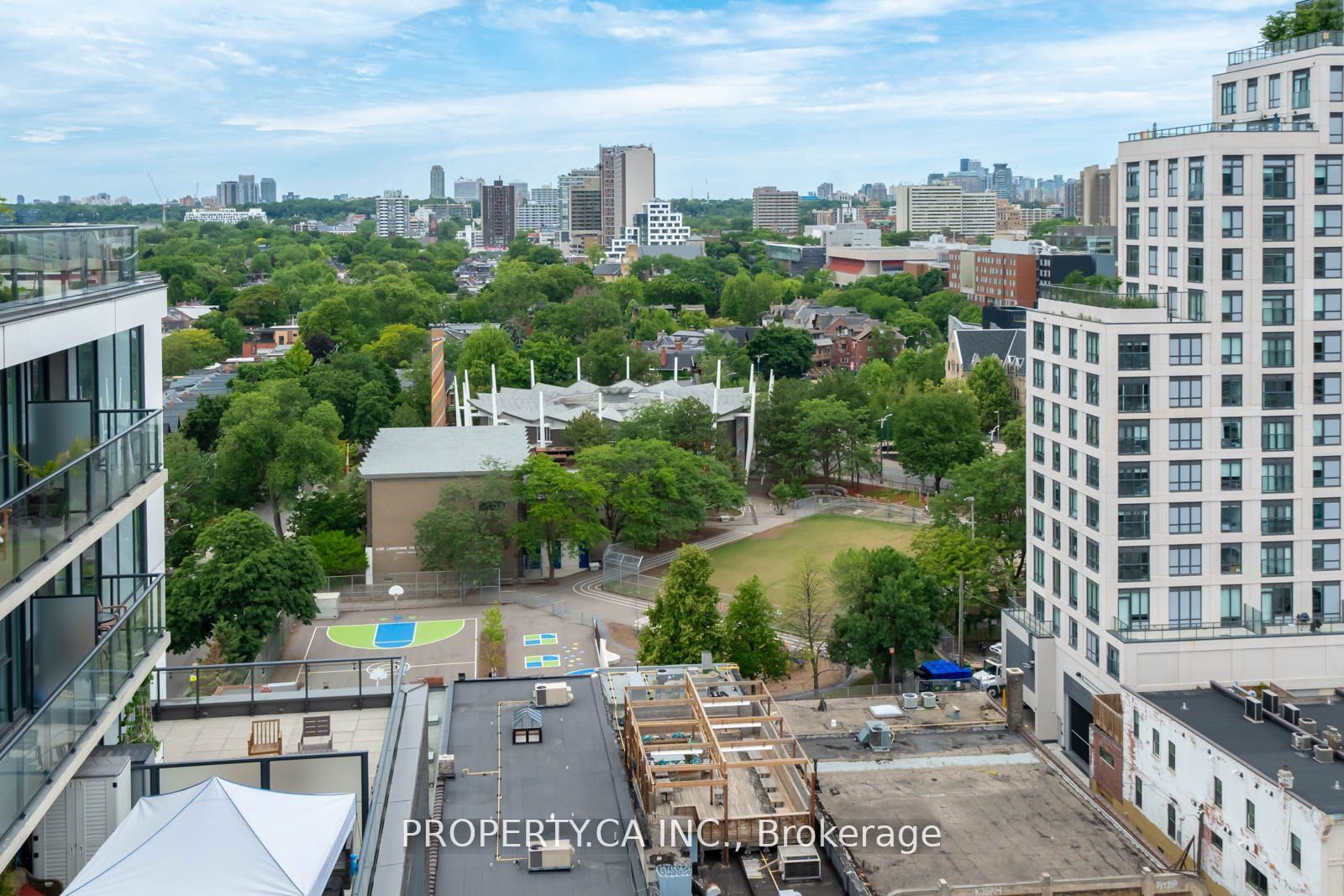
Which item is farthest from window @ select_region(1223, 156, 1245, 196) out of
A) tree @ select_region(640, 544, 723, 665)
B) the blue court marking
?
the blue court marking

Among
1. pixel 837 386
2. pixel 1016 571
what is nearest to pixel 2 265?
pixel 1016 571

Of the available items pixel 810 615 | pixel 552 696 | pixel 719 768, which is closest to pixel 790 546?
pixel 810 615

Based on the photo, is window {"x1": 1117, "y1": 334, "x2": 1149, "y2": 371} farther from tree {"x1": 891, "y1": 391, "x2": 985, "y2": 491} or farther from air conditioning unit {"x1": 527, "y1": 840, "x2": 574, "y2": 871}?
tree {"x1": 891, "y1": 391, "x2": 985, "y2": 491}

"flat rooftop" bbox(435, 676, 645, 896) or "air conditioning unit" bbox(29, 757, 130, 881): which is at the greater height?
"air conditioning unit" bbox(29, 757, 130, 881)

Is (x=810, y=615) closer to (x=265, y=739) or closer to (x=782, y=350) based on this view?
(x=265, y=739)

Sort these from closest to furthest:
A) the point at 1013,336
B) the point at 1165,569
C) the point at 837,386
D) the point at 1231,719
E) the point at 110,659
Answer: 1. the point at 110,659
2. the point at 1231,719
3. the point at 1165,569
4. the point at 837,386
5. the point at 1013,336

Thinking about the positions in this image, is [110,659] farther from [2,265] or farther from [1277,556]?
[1277,556]

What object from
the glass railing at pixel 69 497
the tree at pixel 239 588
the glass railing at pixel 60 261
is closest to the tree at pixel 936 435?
the tree at pixel 239 588
